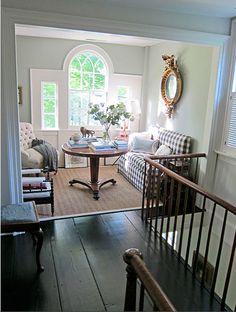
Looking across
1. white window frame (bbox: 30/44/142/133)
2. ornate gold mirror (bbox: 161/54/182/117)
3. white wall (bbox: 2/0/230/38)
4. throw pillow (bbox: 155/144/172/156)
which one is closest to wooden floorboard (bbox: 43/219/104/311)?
throw pillow (bbox: 155/144/172/156)

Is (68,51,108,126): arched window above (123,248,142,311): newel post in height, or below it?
above

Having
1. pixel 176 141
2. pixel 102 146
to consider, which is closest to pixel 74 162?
pixel 102 146

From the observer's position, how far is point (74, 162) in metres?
5.91

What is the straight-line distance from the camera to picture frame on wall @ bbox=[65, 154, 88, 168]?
19.2 ft

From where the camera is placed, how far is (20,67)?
5.37 meters

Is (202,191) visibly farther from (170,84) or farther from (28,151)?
(28,151)

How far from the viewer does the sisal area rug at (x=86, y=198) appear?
3.69m

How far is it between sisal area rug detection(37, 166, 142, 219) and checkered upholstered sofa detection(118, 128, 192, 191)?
0.48 feet

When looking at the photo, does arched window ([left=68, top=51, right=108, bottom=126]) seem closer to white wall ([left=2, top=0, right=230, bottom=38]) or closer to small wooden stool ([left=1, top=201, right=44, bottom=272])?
white wall ([left=2, top=0, right=230, bottom=38])

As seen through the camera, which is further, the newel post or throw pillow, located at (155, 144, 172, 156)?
throw pillow, located at (155, 144, 172, 156)

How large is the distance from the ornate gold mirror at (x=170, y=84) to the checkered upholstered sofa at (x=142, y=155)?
48 centimetres

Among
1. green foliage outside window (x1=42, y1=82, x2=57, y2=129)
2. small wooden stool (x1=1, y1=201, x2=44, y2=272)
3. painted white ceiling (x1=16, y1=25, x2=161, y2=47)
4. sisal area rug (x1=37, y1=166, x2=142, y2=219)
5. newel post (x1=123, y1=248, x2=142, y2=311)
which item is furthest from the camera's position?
green foliage outside window (x1=42, y1=82, x2=57, y2=129)

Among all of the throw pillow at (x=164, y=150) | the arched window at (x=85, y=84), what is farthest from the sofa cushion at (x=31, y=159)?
the throw pillow at (x=164, y=150)

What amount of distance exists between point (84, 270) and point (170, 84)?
3806 mm
